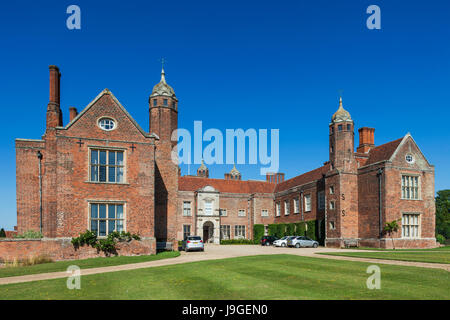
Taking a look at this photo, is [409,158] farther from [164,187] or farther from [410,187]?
[164,187]

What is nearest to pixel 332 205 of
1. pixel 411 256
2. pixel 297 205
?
pixel 297 205

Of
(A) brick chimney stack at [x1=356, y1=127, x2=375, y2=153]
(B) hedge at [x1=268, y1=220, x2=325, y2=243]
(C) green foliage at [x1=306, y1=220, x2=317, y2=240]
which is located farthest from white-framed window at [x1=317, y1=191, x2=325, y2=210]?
(A) brick chimney stack at [x1=356, y1=127, x2=375, y2=153]

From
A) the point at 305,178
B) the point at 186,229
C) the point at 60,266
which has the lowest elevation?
the point at 186,229

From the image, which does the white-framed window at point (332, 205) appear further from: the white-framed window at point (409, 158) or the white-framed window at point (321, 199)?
the white-framed window at point (409, 158)

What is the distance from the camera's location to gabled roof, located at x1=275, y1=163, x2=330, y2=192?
46.2 m

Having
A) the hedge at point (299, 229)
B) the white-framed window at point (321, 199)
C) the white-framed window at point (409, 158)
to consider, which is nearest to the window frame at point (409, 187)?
the white-framed window at point (409, 158)

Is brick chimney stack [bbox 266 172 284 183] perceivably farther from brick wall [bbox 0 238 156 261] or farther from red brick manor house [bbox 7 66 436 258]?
brick wall [bbox 0 238 156 261]

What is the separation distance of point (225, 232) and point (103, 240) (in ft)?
101

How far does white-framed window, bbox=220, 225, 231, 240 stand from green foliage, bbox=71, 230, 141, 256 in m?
29.3

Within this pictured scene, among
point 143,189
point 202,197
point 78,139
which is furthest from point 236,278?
point 202,197

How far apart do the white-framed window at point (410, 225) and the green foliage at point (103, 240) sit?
82.0 feet

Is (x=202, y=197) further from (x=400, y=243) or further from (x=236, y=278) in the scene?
(x=236, y=278)

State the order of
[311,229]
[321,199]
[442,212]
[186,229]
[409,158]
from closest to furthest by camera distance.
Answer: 1. [409,158]
2. [321,199]
3. [311,229]
4. [186,229]
5. [442,212]

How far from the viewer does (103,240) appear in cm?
2408
